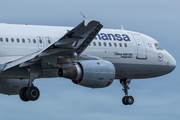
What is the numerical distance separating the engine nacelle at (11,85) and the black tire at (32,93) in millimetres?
4374

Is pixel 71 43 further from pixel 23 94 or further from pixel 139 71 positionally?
pixel 139 71

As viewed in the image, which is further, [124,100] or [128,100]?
[124,100]

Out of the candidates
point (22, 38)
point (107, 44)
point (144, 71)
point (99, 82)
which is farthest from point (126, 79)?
point (22, 38)

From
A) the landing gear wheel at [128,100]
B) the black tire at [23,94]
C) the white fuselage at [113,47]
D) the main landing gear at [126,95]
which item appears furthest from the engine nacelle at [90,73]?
the landing gear wheel at [128,100]

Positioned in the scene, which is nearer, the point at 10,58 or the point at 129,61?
the point at 10,58

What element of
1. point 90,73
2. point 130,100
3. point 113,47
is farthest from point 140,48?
point 90,73

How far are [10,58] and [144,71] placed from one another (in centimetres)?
885

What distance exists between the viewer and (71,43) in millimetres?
18891

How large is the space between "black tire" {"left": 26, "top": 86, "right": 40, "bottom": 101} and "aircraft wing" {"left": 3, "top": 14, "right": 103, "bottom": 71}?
1.64 meters

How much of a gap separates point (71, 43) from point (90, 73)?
198 centimetres

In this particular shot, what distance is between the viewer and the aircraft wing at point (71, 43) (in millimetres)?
17812

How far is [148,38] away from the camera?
26.9 metres

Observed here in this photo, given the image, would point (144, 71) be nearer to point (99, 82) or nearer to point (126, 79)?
point (126, 79)

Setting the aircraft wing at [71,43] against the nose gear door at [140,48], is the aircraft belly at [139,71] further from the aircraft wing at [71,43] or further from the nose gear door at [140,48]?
the aircraft wing at [71,43]
